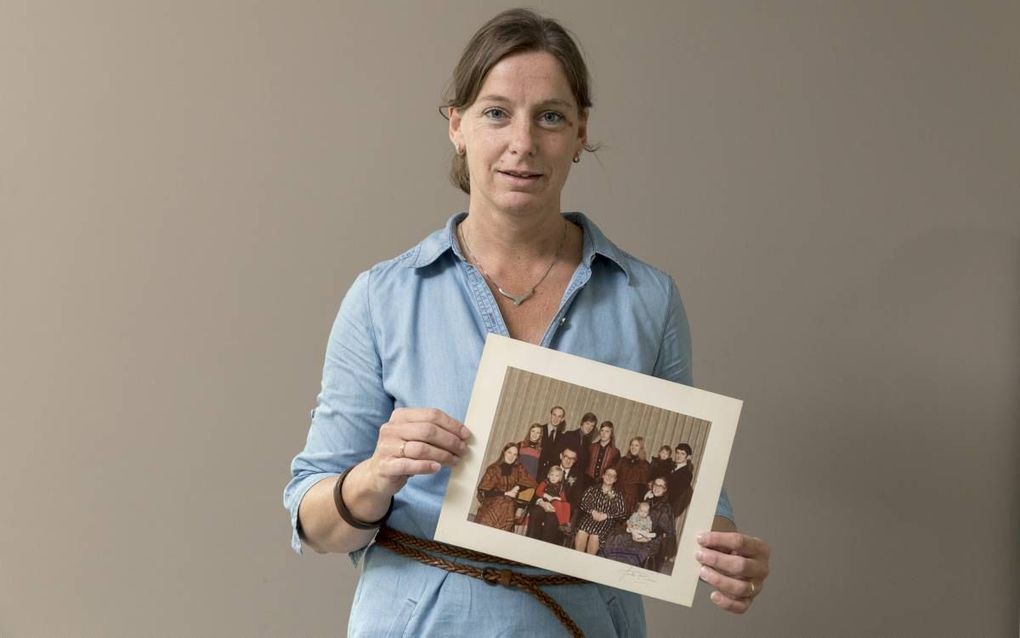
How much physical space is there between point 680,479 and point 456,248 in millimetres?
449

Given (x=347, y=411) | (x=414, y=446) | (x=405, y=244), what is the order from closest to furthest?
(x=414, y=446) < (x=347, y=411) < (x=405, y=244)

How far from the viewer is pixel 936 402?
231 centimetres

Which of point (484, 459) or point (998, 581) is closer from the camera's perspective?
point (484, 459)

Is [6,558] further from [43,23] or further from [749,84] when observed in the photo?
[749,84]

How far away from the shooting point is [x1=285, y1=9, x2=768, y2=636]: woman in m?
1.43

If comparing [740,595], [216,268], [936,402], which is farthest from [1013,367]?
[216,268]

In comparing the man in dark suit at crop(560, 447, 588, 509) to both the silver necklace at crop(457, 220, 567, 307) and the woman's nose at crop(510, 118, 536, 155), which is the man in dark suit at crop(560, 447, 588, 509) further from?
the woman's nose at crop(510, 118, 536, 155)

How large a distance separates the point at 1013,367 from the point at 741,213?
0.65 meters

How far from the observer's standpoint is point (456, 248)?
1.55 meters

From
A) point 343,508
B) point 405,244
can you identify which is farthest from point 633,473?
point 405,244

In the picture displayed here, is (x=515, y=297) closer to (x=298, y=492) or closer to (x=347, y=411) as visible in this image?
(x=347, y=411)

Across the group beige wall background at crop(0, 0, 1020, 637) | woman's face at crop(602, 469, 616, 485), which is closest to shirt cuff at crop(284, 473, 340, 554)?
woman's face at crop(602, 469, 616, 485)

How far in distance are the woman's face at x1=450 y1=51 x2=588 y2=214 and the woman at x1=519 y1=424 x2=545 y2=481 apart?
12.5 inches

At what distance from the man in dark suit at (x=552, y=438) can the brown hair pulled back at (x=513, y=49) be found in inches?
Answer: 17.9
